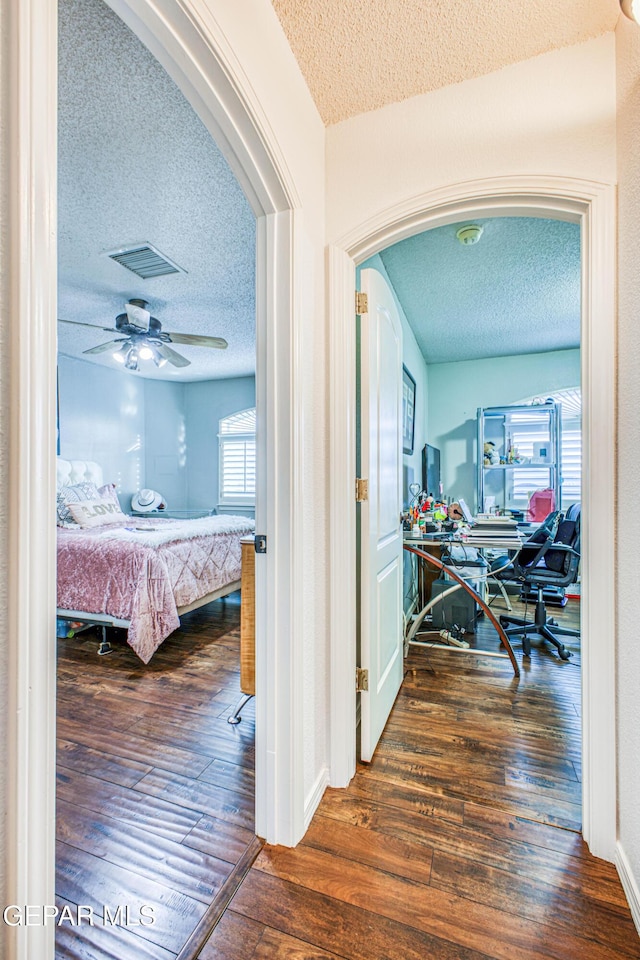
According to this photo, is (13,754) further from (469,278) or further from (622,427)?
(469,278)

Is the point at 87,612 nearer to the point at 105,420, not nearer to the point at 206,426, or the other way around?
the point at 105,420

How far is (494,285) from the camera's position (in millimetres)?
3340

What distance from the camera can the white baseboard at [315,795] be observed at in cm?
151

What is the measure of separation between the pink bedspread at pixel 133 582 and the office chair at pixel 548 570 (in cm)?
245

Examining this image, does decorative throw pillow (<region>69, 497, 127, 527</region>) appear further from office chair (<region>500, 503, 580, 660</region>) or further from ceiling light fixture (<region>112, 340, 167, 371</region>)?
office chair (<region>500, 503, 580, 660</region>)

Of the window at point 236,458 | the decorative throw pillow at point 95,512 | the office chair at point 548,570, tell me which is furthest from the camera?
the window at point 236,458

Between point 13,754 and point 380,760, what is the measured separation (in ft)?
5.77

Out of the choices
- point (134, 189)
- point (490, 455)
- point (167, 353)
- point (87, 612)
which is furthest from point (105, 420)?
point (490, 455)

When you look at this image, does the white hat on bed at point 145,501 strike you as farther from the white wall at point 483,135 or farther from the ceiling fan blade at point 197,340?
the white wall at point 483,135

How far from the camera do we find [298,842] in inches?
56.5

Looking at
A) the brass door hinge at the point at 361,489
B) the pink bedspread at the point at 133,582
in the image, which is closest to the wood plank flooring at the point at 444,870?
the brass door hinge at the point at 361,489

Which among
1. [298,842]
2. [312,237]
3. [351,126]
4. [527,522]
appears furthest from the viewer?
[527,522]

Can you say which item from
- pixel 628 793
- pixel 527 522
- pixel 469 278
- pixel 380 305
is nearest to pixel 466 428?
pixel 527 522

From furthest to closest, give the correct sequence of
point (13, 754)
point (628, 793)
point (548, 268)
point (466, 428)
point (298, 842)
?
point (466, 428), point (548, 268), point (298, 842), point (628, 793), point (13, 754)
